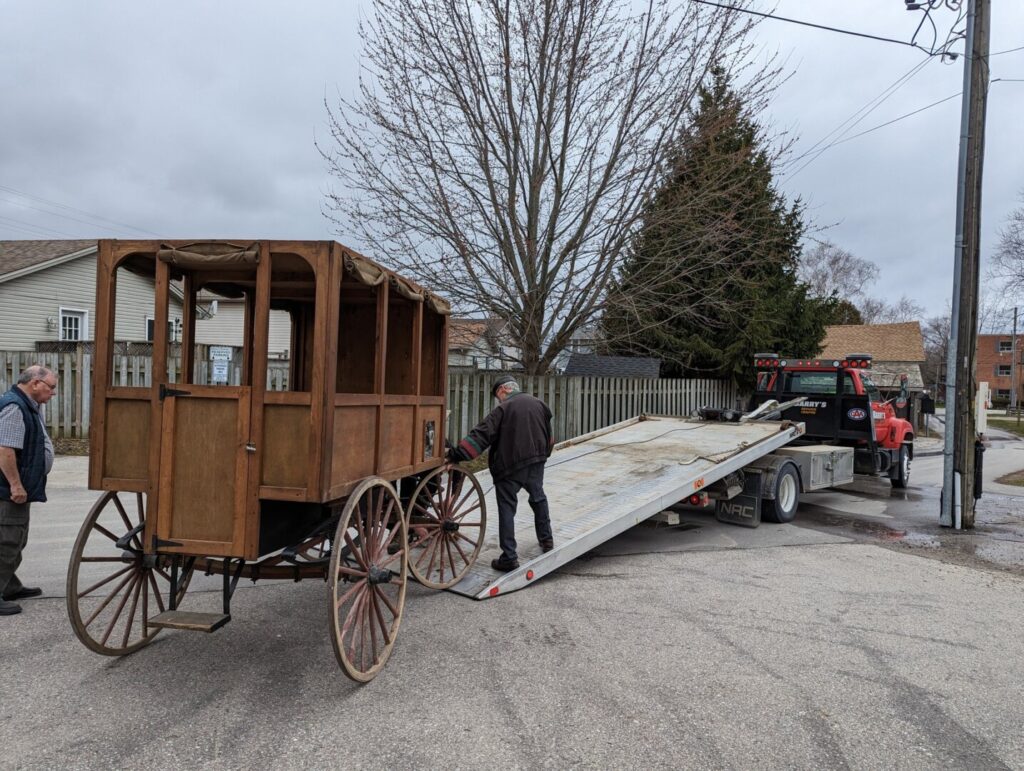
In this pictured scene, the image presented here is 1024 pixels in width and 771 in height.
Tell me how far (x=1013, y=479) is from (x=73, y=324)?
28227 millimetres

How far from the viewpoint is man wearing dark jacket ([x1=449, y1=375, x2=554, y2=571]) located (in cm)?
566

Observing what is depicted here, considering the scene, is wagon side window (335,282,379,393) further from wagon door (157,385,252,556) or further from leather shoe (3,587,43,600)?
leather shoe (3,587,43,600)

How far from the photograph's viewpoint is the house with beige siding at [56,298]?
844 inches

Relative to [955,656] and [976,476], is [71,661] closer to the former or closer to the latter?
[955,656]

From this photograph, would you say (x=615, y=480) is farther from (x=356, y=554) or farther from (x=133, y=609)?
(x=133, y=609)

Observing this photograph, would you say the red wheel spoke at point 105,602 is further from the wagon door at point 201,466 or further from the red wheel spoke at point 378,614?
the red wheel spoke at point 378,614

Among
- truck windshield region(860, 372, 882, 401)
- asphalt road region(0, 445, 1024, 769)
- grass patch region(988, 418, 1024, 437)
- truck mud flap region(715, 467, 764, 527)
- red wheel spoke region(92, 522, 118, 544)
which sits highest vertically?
truck windshield region(860, 372, 882, 401)

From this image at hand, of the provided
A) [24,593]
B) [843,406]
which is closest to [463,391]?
[843,406]

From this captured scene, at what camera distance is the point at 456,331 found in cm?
1299

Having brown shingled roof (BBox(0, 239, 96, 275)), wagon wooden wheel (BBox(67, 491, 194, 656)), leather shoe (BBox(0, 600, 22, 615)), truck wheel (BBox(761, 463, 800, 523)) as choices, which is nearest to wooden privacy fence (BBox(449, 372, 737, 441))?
truck wheel (BBox(761, 463, 800, 523))

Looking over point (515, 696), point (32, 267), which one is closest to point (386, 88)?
point (515, 696)

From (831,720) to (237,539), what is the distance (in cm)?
334

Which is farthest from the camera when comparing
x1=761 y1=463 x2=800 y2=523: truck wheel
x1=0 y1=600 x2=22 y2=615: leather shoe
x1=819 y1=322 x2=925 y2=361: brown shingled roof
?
x1=819 y1=322 x2=925 y2=361: brown shingled roof

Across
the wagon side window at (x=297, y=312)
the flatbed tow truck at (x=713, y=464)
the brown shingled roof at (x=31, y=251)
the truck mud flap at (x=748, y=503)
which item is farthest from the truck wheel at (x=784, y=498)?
the brown shingled roof at (x=31, y=251)
